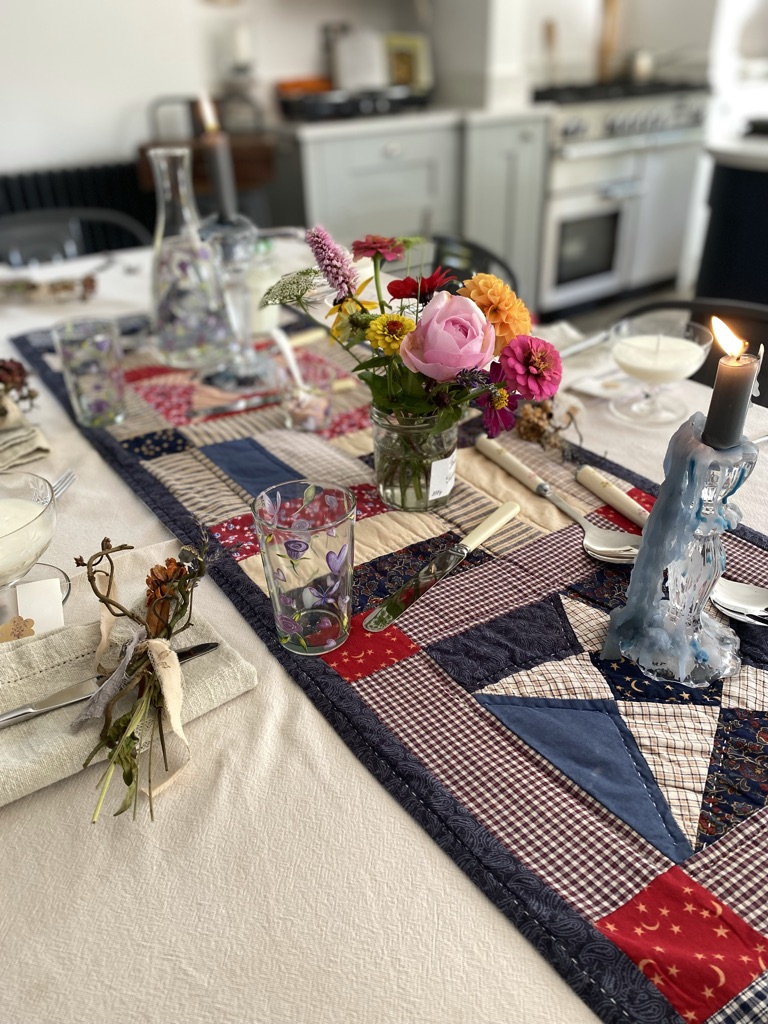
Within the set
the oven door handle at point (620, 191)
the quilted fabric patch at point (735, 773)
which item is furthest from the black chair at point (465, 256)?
the oven door handle at point (620, 191)

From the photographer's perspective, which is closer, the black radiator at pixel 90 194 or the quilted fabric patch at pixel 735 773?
the quilted fabric patch at pixel 735 773

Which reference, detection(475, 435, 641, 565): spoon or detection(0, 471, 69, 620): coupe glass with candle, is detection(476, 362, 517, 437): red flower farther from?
detection(0, 471, 69, 620): coupe glass with candle

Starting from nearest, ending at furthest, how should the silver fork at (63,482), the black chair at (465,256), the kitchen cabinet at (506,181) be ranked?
1. the silver fork at (63,482)
2. the black chair at (465,256)
3. the kitchen cabinet at (506,181)

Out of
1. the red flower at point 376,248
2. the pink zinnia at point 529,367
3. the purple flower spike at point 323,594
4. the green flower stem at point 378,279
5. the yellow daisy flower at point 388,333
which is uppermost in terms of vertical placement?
the red flower at point 376,248

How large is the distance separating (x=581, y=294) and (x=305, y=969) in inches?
136

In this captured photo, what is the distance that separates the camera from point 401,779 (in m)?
0.56

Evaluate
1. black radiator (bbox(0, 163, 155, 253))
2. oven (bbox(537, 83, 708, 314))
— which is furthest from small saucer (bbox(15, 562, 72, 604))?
oven (bbox(537, 83, 708, 314))

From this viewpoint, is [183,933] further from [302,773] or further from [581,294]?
[581,294]

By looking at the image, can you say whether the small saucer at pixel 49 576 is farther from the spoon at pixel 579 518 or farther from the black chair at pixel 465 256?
the black chair at pixel 465 256

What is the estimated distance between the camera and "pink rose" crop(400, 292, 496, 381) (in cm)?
67

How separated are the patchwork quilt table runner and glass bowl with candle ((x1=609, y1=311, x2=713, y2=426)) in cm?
17

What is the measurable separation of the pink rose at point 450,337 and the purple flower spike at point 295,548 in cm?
19

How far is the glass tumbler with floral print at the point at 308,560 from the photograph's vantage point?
65 centimetres

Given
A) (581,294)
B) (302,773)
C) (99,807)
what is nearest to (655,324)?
(302,773)
